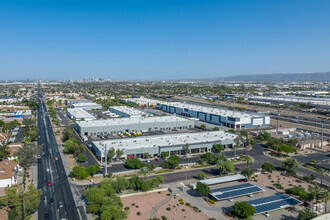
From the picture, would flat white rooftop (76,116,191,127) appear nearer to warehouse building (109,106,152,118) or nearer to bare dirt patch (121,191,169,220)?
warehouse building (109,106,152,118)

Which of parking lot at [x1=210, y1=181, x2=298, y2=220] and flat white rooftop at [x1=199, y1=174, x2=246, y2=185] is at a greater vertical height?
flat white rooftop at [x1=199, y1=174, x2=246, y2=185]

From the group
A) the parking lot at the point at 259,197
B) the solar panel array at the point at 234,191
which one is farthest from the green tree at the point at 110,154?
the solar panel array at the point at 234,191

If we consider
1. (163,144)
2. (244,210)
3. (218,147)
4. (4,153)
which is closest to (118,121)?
(163,144)

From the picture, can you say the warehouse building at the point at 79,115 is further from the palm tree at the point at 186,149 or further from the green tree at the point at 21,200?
the green tree at the point at 21,200

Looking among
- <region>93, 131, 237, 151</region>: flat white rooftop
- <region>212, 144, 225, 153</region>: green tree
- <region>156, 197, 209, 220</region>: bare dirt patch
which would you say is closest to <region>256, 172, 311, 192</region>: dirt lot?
<region>212, 144, 225, 153</region>: green tree

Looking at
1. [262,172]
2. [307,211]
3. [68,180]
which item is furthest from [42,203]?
[262,172]

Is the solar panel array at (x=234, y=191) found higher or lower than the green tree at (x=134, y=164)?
lower

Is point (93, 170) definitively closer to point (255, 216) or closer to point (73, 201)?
point (73, 201)
